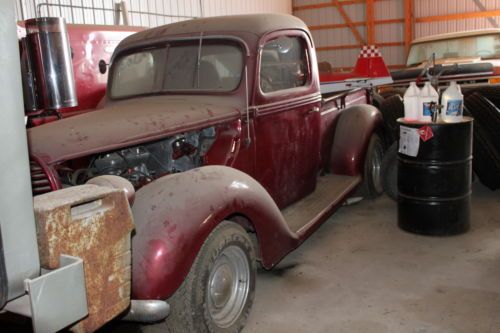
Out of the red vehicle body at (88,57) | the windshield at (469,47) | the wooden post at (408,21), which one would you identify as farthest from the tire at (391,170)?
the wooden post at (408,21)

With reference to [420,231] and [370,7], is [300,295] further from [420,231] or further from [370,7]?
[370,7]

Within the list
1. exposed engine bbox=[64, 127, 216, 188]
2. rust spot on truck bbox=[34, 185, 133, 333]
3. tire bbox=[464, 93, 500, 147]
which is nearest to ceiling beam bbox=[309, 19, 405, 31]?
tire bbox=[464, 93, 500, 147]

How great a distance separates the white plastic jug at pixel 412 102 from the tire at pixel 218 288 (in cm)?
207

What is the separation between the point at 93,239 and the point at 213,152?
64.2 inches

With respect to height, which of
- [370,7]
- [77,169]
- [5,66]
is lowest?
[77,169]

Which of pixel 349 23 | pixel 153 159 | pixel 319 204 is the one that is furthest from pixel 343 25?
pixel 153 159

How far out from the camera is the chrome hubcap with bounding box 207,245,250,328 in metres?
2.65

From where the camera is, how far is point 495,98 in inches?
212

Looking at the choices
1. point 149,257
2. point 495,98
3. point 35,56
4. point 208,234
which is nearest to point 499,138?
point 495,98

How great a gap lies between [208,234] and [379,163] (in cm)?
334

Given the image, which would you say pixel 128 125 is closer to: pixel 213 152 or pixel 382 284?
pixel 213 152

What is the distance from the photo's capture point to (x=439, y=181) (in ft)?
13.3

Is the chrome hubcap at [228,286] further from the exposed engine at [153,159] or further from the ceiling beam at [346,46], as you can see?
the ceiling beam at [346,46]

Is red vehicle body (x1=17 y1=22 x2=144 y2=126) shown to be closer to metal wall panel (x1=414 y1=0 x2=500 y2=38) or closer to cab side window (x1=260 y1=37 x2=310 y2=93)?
cab side window (x1=260 y1=37 x2=310 y2=93)
